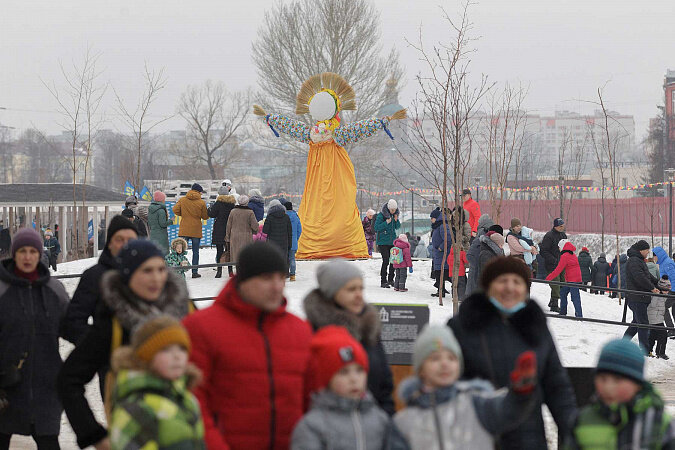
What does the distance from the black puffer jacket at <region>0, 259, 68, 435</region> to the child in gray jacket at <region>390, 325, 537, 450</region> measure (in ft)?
8.06

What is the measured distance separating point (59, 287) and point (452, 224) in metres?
9.36

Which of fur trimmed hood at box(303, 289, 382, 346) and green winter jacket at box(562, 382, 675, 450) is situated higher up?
fur trimmed hood at box(303, 289, 382, 346)

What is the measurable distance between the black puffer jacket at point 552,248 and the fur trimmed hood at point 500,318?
11.4m

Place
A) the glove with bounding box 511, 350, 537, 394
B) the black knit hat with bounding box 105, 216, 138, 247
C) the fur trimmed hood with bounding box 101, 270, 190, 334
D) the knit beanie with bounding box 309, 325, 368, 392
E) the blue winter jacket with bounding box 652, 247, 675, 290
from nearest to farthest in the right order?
the glove with bounding box 511, 350, 537, 394, the knit beanie with bounding box 309, 325, 368, 392, the fur trimmed hood with bounding box 101, 270, 190, 334, the black knit hat with bounding box 105, 216, 138, 247, the blue winter jacket with bounding box 652, 247, 675, 290

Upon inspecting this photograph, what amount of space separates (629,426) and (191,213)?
12.6 meters

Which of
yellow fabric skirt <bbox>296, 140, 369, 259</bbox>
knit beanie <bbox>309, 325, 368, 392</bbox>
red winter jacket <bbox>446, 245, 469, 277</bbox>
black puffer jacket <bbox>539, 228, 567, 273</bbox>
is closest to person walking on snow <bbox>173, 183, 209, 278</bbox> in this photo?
yellow fabric skirt <bbox>296, 140, 369, 259</bbox>

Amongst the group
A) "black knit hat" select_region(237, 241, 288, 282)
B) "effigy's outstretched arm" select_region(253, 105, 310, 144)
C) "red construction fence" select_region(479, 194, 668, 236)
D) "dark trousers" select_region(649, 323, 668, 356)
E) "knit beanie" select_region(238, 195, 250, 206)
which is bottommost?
"dark trousers" select_region(649, 323, 668, 356)

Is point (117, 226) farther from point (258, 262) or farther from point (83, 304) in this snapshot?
point (258, 262)

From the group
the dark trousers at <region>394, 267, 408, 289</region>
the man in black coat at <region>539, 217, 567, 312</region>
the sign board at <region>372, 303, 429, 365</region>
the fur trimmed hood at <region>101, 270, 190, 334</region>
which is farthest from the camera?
the man in black coat at <region>539, 217, 567, 312</region>

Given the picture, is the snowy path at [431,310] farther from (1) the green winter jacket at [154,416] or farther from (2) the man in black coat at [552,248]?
(1) the green winter jacket at [154,416]

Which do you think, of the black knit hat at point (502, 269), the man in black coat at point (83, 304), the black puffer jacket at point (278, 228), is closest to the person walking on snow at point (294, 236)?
the black puffer jacket at point (278, 228)

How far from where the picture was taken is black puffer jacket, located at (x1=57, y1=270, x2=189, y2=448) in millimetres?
3701

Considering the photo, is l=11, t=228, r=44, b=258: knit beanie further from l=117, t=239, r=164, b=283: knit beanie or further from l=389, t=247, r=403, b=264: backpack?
l=389, t=247, r=403, b=264: backpack

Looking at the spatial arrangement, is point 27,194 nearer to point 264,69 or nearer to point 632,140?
point 264,69
